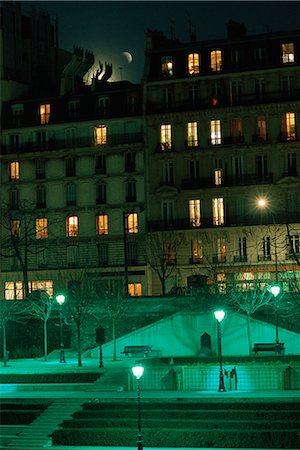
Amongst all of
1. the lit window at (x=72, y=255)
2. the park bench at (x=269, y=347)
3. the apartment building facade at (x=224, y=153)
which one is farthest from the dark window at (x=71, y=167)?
the park bench at (x=269, y=347)

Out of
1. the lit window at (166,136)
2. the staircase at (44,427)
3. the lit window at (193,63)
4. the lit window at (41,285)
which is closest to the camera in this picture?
the staircase at (44,427)

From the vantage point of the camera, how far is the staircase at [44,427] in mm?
35875

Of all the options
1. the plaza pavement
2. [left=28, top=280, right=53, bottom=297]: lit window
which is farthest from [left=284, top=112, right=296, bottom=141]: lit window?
the plaza pavement

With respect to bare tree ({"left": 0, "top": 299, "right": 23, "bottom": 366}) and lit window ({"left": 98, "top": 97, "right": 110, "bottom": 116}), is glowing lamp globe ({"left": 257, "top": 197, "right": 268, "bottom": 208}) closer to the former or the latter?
lit window ({"left": 98, "top": 97, "right": 110, "bottom": 116})

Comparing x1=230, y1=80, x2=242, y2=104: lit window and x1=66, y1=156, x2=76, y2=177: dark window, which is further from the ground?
x1=230, y1=80, x2=242, y2=104: lit window

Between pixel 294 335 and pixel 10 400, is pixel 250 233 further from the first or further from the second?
pixel 10 400

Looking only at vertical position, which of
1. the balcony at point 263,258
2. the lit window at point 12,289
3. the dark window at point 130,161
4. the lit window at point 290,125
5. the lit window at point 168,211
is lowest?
the lit window at point 12,289

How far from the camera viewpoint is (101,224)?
76938 millimetres

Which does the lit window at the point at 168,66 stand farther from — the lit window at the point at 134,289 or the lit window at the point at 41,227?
the lit window at the point at 134,289

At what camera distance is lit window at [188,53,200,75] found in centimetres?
7494

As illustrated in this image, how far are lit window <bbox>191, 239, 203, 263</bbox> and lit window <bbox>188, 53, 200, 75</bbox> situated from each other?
11504mm

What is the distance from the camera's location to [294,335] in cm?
5225

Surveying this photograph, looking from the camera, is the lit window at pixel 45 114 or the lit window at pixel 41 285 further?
the lit window at pixel 45 114

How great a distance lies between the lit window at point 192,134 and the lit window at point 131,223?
6.27 m
